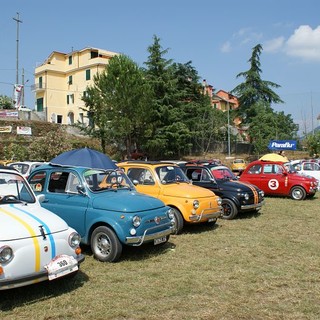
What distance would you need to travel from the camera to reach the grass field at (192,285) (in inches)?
196

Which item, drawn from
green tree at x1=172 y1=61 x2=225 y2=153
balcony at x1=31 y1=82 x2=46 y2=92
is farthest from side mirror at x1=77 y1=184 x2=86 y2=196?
balcony at x1=31 y1=82 x2=46 y2=92

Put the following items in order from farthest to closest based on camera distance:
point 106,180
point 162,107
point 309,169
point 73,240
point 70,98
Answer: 1. point 70,98
2. point 162,107
3. point 309,169
4. point 106,180
5. point 73,240

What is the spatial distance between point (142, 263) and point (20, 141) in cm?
3148

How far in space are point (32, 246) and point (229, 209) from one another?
7826 mm

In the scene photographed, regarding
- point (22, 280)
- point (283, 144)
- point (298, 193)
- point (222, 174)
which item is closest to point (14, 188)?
point (22, 280)

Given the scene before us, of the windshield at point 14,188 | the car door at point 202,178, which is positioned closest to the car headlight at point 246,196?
the car door at point 202,178

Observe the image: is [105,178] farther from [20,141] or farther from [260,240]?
[20,141]

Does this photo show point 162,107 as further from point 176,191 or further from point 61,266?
point 61,266

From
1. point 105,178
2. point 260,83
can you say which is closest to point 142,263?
point 105,178

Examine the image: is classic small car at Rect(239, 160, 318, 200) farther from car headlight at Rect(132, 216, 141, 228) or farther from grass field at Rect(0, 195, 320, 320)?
car headlight at Rect(132, 216, 141, 228)

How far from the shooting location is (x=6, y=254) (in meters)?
4.82

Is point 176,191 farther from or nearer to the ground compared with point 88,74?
nearer to the ground

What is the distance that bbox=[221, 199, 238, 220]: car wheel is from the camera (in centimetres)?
1169

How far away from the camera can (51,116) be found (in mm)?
57000
